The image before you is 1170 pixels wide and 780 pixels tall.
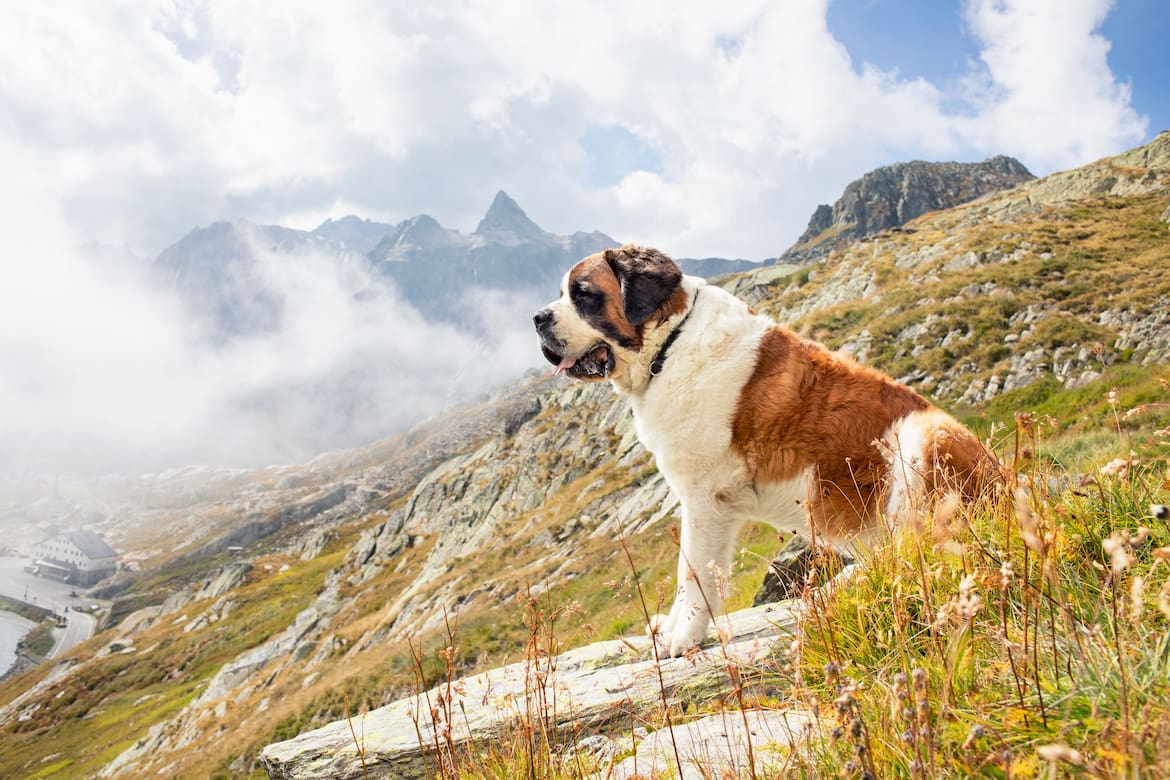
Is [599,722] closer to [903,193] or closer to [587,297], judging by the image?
[587,297]

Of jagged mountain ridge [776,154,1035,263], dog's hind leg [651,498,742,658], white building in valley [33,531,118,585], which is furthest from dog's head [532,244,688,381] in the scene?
white building in valley [33,531,118,585]

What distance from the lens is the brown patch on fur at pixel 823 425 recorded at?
3672 mm

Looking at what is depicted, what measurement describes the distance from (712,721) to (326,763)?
2.86 m

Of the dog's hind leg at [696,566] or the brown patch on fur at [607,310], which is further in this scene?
the brown patch on fur at [607,310]

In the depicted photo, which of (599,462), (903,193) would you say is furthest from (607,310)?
(903,193)

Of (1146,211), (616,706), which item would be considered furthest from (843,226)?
(616,706)

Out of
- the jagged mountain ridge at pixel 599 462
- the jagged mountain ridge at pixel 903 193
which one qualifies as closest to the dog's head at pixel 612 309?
the jagged mountain ridge at pixel 599 462

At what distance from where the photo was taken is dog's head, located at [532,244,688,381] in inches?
178

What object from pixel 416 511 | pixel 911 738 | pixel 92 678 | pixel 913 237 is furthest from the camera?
pixel 92 678

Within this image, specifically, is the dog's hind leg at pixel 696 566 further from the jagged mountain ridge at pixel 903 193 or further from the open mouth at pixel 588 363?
the jagged mountain ridge at pixel 903 193

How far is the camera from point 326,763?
3.79 m

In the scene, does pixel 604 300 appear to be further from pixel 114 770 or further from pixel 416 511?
pixel 416 511

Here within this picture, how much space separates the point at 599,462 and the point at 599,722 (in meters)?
Answer: 36.9

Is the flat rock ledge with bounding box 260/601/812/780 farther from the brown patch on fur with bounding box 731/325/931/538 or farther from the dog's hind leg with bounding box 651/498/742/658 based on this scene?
the brown patch on fur with bounding box 731/325/931/538
